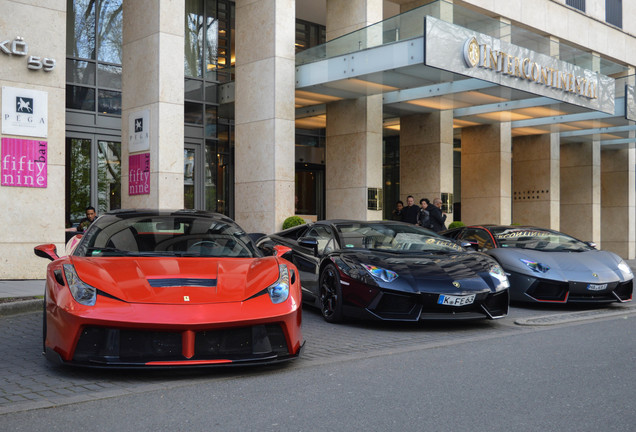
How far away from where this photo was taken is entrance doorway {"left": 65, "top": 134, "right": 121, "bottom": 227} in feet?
58.8

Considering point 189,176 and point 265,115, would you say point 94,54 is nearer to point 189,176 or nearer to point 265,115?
point 189,176

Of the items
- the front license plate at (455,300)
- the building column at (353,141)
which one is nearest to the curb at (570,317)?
the front license plate at (455,300)

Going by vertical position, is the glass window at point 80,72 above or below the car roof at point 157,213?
above

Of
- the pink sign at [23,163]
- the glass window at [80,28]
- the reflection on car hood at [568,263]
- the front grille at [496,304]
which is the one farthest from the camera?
the glass window at [80,28]

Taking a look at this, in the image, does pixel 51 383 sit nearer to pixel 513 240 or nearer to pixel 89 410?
pixel 89 410

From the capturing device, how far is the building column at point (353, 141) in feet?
63.9

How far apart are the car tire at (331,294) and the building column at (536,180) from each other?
1984cm

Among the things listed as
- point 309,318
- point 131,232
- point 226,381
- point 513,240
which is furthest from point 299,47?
point 226,381

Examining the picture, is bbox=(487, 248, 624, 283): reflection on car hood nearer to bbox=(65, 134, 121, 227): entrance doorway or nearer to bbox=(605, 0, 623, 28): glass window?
bbox=(65, 134, 121, 227): entrance doorway

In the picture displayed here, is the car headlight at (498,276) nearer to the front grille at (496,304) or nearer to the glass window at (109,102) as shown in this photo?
the front grille at (496,304)

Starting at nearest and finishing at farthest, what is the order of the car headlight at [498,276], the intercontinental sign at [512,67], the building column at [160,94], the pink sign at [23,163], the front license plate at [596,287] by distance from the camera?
the car headlight at [498,276], the front license plate at [596,287], the pink sign at [23,163], the intercontinental sign at [512,67], the building column at [160,94]

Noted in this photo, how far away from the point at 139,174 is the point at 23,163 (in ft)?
11.0

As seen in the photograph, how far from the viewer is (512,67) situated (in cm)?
1634

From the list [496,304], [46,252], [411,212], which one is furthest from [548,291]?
[411,212]
